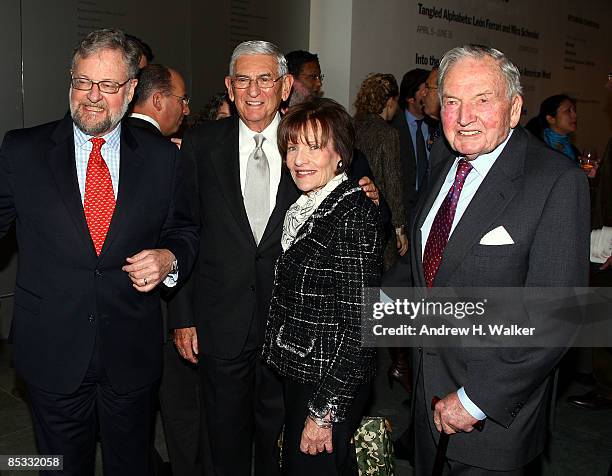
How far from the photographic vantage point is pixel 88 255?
2.19 metres

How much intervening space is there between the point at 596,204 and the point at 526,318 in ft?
8.99

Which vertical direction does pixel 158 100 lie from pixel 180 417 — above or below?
above

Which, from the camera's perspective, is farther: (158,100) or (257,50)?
(158,100)

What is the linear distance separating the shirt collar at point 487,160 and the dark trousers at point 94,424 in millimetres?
1450

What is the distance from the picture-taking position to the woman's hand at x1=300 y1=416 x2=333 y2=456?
7.11 feet

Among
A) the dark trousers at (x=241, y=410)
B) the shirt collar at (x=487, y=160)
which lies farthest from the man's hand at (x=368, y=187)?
the dark trousers at (x=241, y=410)

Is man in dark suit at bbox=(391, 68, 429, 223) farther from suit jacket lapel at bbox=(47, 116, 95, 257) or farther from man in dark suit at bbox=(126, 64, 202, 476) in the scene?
suit jacket lapel at bbox=(47, 116, 95, 257)

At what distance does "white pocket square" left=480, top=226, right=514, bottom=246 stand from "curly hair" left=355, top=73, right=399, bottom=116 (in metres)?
3.42

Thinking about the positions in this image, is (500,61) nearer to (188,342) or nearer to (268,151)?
(268,151)

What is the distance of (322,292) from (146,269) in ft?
1.97

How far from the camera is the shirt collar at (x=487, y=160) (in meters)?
1.99

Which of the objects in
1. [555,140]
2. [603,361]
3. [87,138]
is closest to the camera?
[87,138]

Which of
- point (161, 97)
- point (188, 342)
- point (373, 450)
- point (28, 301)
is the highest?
point (161, 97)

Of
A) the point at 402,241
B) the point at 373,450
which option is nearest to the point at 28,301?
the point at 373,450
